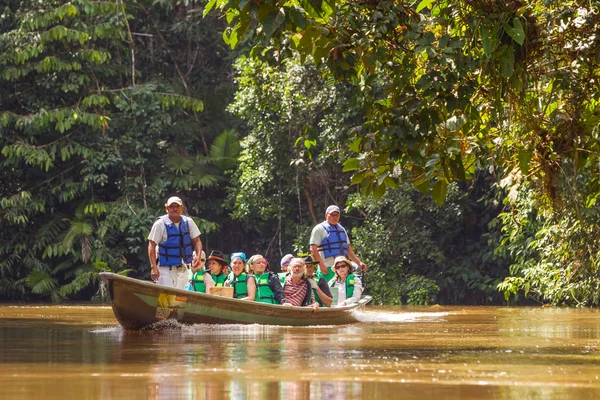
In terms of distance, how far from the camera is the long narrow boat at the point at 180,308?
12.2 m

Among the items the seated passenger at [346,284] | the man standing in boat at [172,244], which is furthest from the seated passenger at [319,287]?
the man standing in boat at [172,244]

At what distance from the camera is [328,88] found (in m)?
23.0

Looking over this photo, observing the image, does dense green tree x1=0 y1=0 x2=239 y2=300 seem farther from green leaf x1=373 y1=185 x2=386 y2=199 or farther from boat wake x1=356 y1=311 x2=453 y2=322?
green leaf x1=373 y1=185 x2=386 y2=199

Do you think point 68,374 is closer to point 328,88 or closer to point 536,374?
point 536,374

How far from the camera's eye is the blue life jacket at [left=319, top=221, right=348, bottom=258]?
1630 centimetres

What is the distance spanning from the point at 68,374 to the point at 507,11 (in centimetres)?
420

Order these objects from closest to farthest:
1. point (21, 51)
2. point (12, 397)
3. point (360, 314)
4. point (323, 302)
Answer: point (12, 397)
point (323, 302)
point (360, 314)
point (21, 51)

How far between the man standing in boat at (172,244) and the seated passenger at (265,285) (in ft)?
3.14

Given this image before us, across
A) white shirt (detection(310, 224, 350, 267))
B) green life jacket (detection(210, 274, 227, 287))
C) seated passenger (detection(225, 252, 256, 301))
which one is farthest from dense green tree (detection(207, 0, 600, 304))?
white shirt (detection(310, 224, 350, 267))

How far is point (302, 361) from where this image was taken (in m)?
8.53

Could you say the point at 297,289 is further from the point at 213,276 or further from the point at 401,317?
the point at 401,317

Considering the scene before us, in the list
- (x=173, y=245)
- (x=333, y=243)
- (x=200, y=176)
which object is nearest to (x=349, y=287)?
(x=333, y=243)

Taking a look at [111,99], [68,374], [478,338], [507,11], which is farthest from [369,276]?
[68,374]

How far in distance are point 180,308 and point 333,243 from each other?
4109 millimetres
